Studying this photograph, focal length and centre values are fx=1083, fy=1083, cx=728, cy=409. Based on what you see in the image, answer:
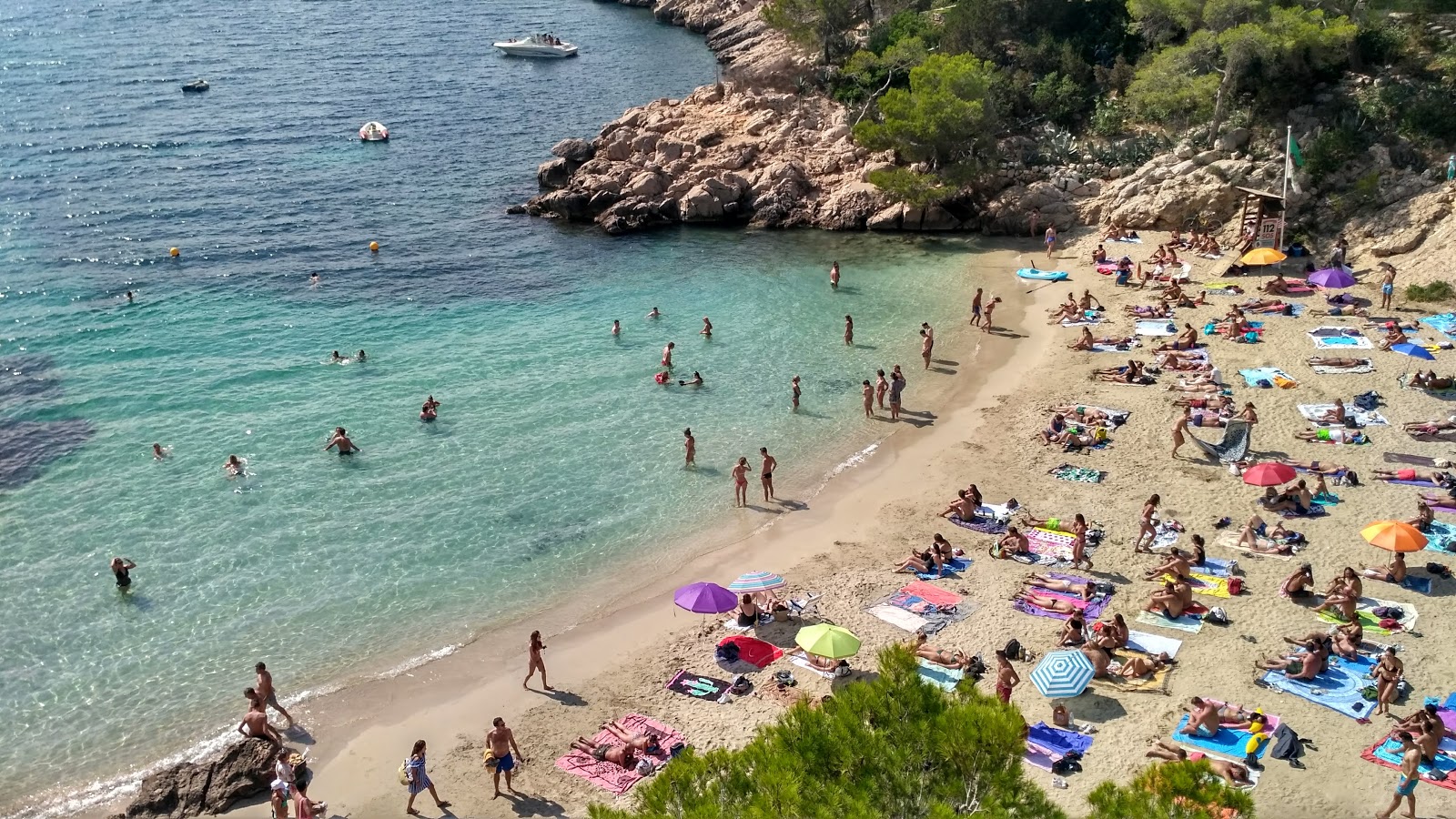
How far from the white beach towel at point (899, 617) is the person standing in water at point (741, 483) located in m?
5.76

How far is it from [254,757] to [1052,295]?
2959 centimetres

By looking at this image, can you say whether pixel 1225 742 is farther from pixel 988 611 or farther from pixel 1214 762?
pixel 988 611

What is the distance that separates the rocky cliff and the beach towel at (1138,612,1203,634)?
26837 millimetres

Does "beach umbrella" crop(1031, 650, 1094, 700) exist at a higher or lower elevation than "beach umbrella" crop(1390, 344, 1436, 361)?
lower

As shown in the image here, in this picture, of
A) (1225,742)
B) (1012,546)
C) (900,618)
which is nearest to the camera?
(1225,742)

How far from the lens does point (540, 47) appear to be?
82688 mm

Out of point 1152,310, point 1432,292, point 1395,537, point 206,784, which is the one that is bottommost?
point 206,784

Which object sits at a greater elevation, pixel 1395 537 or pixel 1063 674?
pixel 1395 537

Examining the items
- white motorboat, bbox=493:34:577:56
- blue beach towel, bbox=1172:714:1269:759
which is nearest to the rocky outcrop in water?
blue beach towel, bbox=1172:714:1269:759

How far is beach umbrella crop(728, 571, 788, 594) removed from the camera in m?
22.1

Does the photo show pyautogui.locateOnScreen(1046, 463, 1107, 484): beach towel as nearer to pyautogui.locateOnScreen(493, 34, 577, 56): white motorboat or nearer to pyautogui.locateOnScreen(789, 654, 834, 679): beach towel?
pyautogui.locateOnScreen(789, 654, 834, 679): beach towel

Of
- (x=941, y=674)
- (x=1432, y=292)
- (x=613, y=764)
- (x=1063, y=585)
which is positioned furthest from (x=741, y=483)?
(x=1432, y=292)

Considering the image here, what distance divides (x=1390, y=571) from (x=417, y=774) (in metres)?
18.6


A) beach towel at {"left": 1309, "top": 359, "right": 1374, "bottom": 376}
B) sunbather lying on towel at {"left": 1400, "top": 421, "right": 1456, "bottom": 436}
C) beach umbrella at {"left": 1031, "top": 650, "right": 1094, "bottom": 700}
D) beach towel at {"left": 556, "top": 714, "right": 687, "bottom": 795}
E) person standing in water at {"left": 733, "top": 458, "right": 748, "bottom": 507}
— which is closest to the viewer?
beach towel at {"left": 556, "top": 714, "right": 687, "bottom": 795}
